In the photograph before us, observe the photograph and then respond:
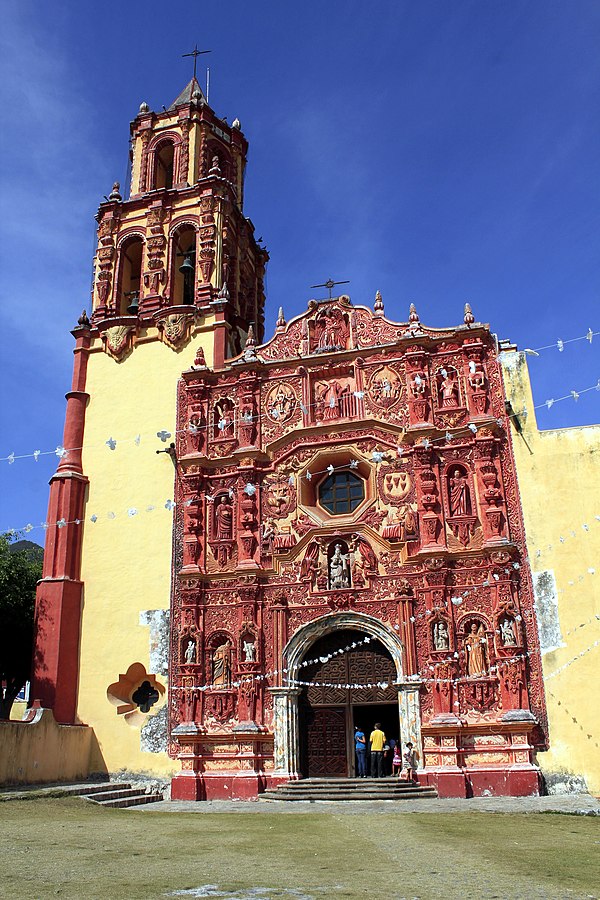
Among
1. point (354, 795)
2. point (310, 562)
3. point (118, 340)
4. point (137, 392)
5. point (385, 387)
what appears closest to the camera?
point (354, 795)

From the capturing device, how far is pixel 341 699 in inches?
667

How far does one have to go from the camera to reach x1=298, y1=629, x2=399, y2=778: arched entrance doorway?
1664cm

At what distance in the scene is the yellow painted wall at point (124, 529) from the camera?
1816cm

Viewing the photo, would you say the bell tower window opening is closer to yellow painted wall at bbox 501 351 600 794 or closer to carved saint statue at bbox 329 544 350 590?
carved saint statue at bbox 329 544 350 590

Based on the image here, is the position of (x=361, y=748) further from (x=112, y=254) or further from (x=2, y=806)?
(x=112, y=254)

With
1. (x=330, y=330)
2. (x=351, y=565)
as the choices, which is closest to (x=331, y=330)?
(x=330, y=330)

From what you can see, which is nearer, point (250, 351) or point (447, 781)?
point (447, 781)

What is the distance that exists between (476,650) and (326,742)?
3718mm

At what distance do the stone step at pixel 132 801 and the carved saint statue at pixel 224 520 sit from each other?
5620 millimetres

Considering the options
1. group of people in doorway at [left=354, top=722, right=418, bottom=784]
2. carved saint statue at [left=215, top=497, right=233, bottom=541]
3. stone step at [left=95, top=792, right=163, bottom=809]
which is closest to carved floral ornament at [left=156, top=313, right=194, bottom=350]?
carved saint statue at [left=215, top=497, right=233, bottom=541]

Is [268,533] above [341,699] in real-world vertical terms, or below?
above

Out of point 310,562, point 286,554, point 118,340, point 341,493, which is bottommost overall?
point 310,562

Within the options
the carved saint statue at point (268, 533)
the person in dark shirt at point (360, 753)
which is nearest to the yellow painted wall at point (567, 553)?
the person in dark shirt at point (360, 753)

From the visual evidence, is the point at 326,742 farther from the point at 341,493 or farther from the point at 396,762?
the point at 341,493
